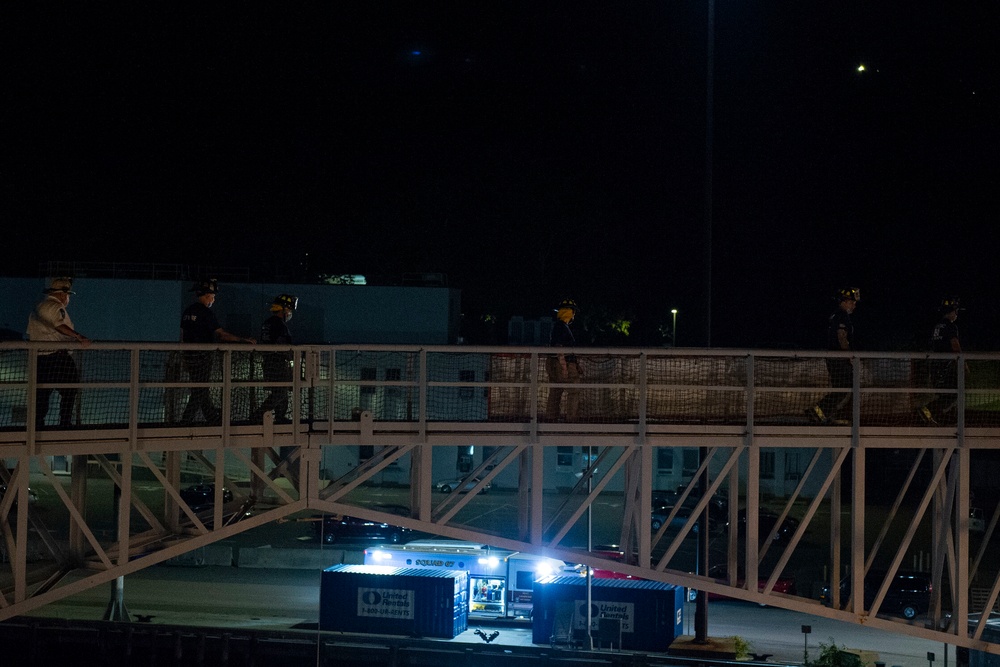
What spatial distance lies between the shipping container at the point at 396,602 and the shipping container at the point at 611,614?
247cm

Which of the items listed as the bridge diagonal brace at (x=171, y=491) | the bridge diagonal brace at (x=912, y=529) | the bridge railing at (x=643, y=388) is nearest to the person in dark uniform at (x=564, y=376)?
the bridge railing at (x=643, y=388)

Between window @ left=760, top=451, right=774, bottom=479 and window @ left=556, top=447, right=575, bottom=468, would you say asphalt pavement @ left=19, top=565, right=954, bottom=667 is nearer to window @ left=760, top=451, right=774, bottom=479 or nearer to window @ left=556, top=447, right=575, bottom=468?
window @ left=556, top=447, right=575, bottom=468

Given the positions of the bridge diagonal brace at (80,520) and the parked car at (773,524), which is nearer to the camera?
the bridge diagonal brace at (80,520)

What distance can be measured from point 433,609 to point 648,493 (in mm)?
17073

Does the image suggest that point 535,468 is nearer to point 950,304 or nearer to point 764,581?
point 950,304

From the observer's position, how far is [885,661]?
26797 millimetres

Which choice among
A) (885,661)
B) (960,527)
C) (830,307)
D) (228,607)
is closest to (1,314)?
(228,607)

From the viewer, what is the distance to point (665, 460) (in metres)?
53.1

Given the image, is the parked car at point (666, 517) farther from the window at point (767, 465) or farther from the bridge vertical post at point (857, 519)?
the bridge vertical post at point (857, 519)

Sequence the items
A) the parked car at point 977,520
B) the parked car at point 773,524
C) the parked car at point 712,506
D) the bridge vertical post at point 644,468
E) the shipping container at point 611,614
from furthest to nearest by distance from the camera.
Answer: the parked car at point 712,506, the parked car at point 977,520, the parked car at point 773,524, the shipping container at point 611,614, the bridge vertical post at point 644,468

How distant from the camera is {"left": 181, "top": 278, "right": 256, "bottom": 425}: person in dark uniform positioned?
515 inches

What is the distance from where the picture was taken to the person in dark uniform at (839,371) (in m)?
14.5

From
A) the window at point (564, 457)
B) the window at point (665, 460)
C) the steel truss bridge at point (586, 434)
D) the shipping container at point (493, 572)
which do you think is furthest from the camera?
the window at point (665, 460)

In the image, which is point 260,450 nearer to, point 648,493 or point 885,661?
point 648,493
